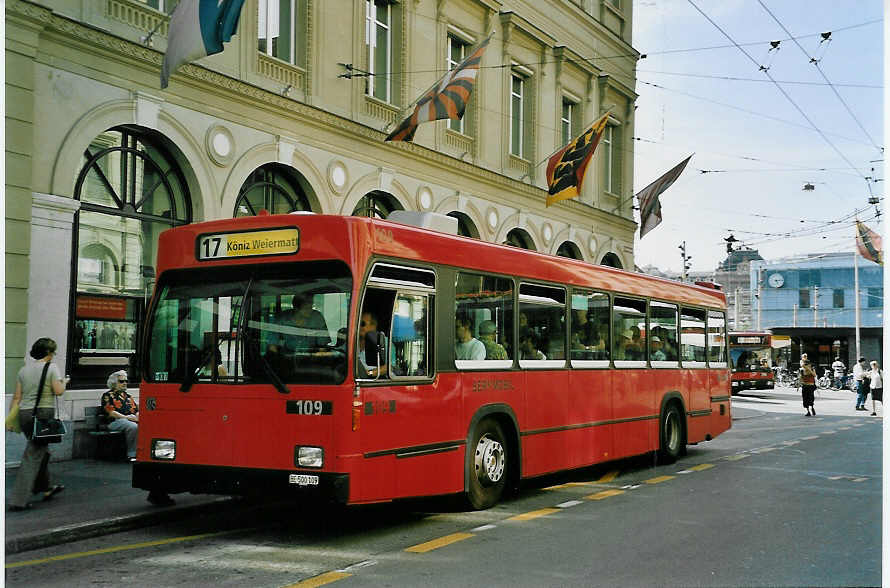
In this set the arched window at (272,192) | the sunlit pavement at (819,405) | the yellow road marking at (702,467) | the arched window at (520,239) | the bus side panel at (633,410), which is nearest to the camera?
the bus side panel at (633,410)

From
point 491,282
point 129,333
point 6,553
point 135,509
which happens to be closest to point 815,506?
point 491,282

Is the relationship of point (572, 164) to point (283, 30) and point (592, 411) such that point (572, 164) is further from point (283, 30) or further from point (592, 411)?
point (592, 411)

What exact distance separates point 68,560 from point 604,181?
25.0 meters

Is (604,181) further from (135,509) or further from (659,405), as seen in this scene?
(135,509)

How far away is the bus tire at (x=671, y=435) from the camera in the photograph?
14655 millimetres

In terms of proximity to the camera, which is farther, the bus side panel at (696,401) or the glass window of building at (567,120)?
the glass window of building at (567,120)

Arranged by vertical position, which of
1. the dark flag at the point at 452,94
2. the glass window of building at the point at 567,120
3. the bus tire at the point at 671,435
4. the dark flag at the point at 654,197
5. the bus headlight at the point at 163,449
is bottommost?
the bus tire at the point at 671,435

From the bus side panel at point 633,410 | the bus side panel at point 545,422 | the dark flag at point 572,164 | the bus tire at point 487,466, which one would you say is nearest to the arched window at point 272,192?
the dark flag at point 572,164

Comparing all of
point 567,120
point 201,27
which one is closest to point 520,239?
point 567,120

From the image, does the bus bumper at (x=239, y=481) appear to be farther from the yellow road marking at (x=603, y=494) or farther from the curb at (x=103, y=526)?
the yellow road marking at (x=603, y=494)

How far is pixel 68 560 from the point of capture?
7.50 m

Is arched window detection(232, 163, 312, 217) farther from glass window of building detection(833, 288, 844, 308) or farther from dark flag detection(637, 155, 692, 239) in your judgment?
glass window of building detection(833, 288, 844, 308)

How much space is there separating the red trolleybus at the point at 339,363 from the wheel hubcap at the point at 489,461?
0.03m

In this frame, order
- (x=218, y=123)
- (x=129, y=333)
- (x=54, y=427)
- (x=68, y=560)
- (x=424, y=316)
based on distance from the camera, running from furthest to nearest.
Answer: (x=218, y=123) → (x=129, y=333) → (x=54, y=427) → (x=424, y=316) → (x=68, y=560)
